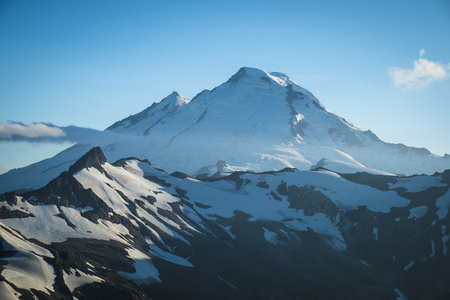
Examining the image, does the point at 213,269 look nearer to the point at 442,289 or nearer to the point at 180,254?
the point at 180,254

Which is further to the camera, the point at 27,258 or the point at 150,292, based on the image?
the point at 150,292

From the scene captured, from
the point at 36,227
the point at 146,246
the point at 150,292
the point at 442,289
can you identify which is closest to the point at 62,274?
the point at 150,292

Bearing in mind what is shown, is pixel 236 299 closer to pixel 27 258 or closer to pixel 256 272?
pixel 256 272

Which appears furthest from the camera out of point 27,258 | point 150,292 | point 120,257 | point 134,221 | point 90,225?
point 134,221

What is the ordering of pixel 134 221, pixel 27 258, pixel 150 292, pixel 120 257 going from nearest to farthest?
pixel 27 258, pixel 150 292, pixel 120 257, pixel 134 221

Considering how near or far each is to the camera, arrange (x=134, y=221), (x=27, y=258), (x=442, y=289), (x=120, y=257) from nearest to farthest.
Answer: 1. (x=27, y=258)
2. (x=120, y=257)
3. (x=442, y=289)
4. (x=134, y=221)

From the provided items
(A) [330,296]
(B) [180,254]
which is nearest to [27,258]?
(B) [180,254]

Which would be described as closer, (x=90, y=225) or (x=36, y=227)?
(x=36, y=227)

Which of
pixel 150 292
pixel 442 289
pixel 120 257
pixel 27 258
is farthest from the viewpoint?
pixel 442 289

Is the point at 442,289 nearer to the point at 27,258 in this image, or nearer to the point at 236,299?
the point at 236,299
